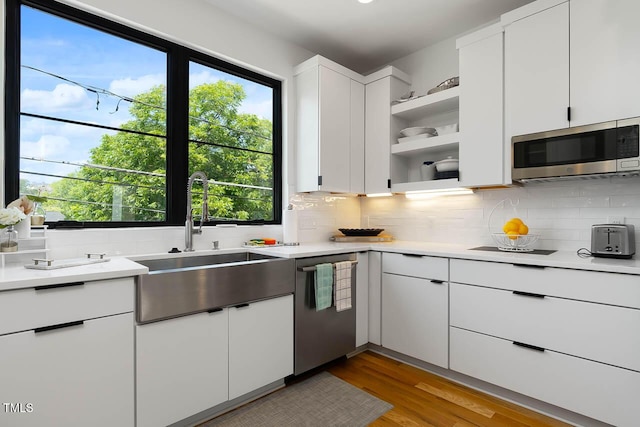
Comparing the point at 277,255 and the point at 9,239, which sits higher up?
the point at 9,239

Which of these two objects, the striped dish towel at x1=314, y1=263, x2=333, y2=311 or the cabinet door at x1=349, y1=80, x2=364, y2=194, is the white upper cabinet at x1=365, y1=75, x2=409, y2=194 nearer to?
the cabinet door at x1=349, y1=80, x2=364, y2=194

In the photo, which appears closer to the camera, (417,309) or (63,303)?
(63,303)

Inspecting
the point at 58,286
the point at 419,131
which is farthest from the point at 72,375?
the point at 419,131

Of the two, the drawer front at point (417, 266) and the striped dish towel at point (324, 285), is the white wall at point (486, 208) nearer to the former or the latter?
the drawer front at point (417, 266)

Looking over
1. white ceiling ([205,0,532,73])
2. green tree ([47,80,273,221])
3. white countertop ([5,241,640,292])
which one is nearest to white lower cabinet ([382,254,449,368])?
white countertop ([5,241,640,292])

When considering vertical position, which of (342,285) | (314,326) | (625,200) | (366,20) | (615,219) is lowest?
(314,326)

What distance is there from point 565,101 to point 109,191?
3.02m

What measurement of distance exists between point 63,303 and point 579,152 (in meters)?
2.87

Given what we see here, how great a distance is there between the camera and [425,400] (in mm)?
2133

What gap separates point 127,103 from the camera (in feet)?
7.64

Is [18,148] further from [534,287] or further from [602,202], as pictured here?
[602,202]

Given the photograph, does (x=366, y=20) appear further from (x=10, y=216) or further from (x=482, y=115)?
(x=10, y=216)

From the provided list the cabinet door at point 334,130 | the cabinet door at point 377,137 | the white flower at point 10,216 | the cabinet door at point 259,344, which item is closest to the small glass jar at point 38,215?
the white flower at point 10,216

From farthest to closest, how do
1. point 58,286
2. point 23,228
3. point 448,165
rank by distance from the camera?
point 448,165
point 23,228
point 58,286
